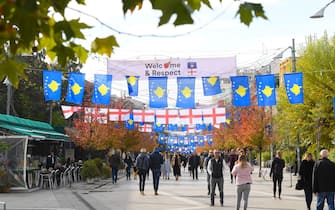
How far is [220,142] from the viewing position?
76.6 m

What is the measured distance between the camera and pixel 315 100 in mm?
30531

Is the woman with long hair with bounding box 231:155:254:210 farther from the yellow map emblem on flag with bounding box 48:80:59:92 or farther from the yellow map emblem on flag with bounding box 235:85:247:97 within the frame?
the yellow map emblem on flag with bounding box 48:80:59:92

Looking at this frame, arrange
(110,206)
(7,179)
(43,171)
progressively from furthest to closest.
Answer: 1. (43,171)
2. (7,179)
3. (110,206)

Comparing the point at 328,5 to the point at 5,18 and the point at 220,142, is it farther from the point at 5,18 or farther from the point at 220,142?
the point at 220,142

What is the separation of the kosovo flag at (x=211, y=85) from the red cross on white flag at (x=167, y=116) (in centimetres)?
1161

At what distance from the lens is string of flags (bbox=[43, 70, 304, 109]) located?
24.1m

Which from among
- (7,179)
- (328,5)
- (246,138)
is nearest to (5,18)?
(328,5)

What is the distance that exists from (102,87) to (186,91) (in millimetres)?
3821

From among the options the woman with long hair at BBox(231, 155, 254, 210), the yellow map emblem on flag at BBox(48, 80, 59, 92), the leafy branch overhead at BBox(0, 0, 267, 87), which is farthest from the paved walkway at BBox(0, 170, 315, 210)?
the leafy branch overhead at BBox(0, 0, 267, 87)

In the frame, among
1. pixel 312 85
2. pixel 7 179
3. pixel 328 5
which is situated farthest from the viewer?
pixel 312 85

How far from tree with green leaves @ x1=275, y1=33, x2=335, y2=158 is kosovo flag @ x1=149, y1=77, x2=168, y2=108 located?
826 centimetres

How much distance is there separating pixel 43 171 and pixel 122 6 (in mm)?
23829

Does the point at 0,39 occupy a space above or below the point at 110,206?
above

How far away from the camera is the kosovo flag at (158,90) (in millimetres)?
25031
